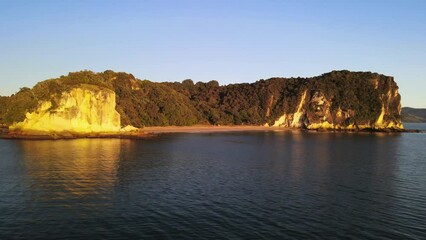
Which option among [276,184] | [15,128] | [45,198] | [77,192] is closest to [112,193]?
[77,192]

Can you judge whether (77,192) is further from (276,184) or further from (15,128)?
(15,128)

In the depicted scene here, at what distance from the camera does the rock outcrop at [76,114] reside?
74.3 m

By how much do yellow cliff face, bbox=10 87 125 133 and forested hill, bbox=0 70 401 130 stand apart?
96.5ft

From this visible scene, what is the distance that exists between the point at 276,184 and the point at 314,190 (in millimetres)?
3334

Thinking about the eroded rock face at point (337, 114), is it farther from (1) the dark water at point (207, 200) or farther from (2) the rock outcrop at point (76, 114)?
(1) the dark water at point (207, 200)

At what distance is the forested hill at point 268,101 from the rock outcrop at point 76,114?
29.6 m

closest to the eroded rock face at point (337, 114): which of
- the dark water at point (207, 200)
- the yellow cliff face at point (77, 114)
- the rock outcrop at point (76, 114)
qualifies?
the yellow cliff face at point (77, 114)

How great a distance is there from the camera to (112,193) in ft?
85.5

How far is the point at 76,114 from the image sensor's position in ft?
254

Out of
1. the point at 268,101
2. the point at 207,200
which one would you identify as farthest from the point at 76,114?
the point at 268,101

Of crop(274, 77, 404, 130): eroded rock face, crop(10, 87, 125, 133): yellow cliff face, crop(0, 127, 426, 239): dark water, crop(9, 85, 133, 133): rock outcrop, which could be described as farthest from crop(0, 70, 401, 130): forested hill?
crop(0, 127, 426, 239): dark water

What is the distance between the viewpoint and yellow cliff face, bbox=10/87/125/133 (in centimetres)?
7431

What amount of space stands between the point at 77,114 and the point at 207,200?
60.9 meters

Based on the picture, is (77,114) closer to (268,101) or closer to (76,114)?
(76,114)
